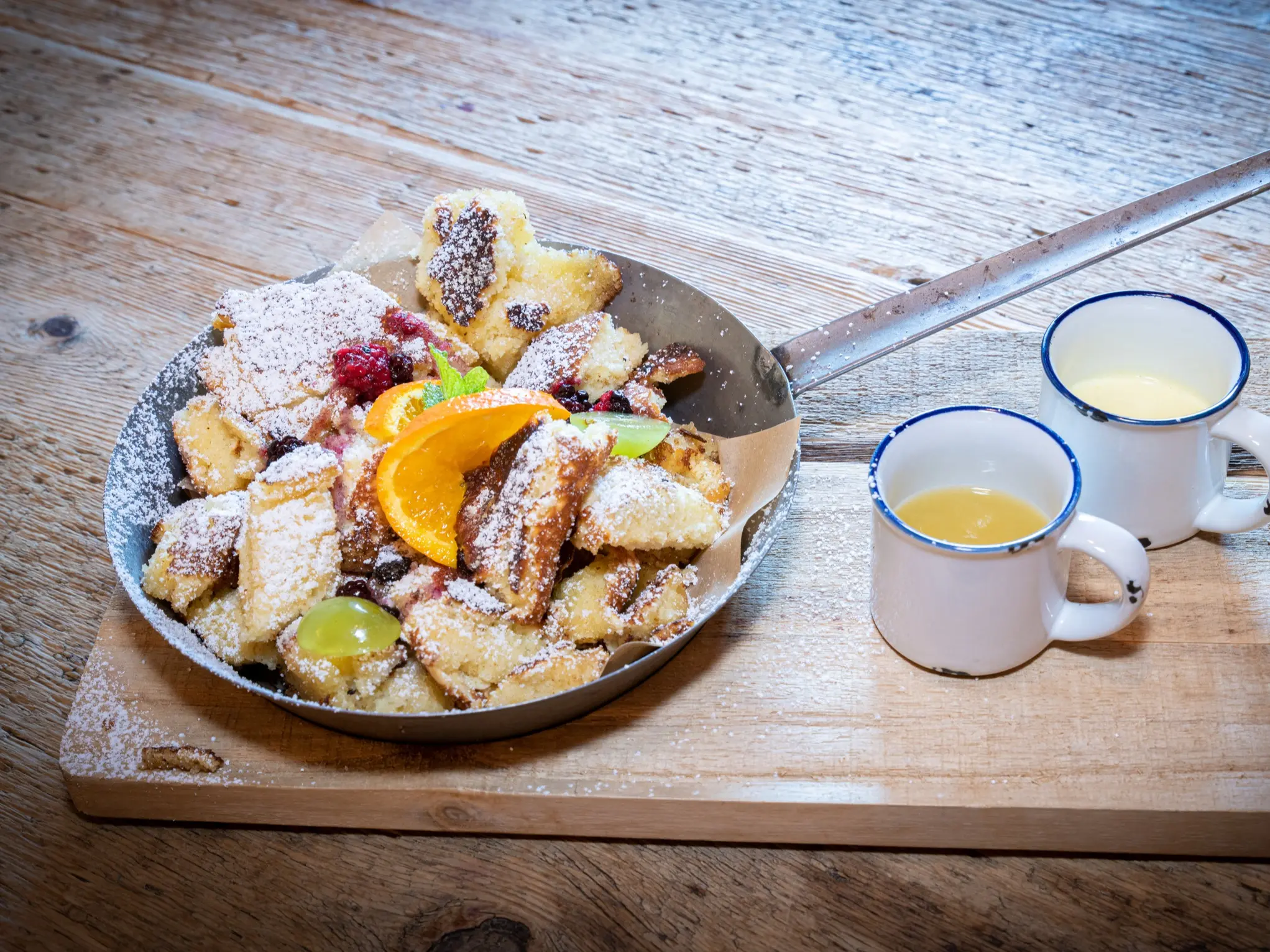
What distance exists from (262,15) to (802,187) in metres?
1.39

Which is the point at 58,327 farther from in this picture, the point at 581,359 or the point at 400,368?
the point at 581,359

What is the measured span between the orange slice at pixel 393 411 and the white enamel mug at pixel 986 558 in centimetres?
56

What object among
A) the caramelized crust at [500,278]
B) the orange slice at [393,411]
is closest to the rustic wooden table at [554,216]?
the caramelized crust at [500,278]

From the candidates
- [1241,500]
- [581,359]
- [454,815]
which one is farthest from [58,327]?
[1241,500]

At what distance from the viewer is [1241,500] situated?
1.37m

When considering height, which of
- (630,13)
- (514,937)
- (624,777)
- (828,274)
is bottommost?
(514,937)

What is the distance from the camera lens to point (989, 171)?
7.19 feet

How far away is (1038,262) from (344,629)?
3.07ft

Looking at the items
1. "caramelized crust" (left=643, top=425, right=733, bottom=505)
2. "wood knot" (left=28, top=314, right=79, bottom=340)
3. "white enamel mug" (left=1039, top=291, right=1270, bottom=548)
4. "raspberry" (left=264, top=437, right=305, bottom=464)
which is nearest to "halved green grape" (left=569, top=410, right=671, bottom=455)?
"caramelized crust" (left=643, top=425, right=733, bottom=505)

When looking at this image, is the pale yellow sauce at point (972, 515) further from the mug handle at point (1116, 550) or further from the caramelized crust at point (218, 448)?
the caramelized crust at point (218, 448)

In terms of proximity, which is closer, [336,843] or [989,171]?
[336,843]

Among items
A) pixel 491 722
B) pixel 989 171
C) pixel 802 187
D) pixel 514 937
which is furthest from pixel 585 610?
pixel 989 171

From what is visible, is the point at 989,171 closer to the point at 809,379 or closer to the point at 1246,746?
the point at 809,379

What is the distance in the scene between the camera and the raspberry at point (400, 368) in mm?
1521
